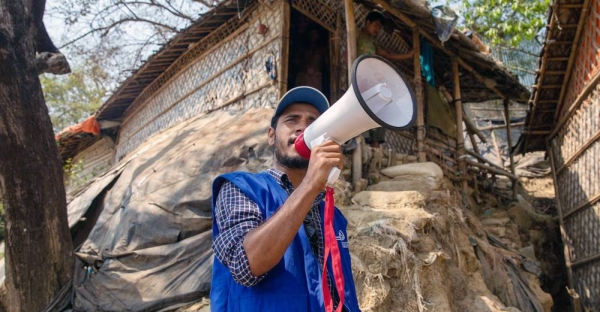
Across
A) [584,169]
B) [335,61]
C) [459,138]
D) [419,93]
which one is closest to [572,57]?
[584,169]

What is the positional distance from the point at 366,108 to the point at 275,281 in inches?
23.4

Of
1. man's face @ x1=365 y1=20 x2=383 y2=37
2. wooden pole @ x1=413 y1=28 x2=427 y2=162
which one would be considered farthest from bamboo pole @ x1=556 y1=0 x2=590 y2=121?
man's face @ x1=365 y1=20 x2=383 y2=37

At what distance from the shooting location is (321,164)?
1300 mm

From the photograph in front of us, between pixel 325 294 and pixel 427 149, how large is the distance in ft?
18.7

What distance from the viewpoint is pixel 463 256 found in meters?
4.62

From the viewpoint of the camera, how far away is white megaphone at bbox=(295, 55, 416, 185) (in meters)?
1.35

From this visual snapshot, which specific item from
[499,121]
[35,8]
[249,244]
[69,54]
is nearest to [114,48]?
[69,54]

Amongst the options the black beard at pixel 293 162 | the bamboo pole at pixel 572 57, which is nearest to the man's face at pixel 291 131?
the black beard at pixel 293 162

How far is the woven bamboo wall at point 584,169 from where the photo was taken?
577 centimetres

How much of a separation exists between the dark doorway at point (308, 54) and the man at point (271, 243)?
20.3 ft

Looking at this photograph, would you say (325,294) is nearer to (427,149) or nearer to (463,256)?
(463,256)

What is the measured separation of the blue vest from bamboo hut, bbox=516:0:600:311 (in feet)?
18.8

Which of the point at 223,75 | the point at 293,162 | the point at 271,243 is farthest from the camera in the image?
the point at 223,75

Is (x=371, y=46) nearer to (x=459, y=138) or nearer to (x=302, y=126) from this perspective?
(x=459, y=138)
